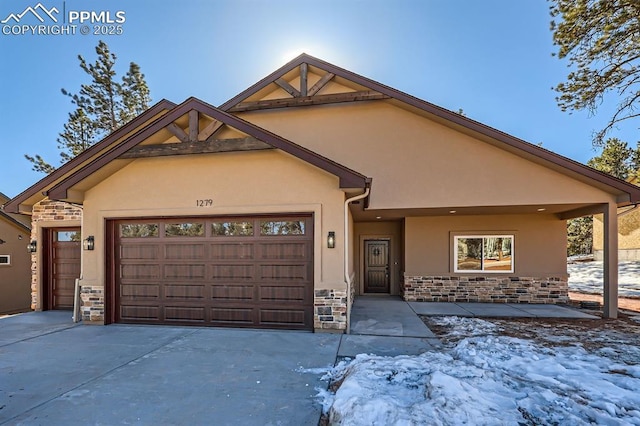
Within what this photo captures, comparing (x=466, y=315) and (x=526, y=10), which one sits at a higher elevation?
(x=526, y=10)

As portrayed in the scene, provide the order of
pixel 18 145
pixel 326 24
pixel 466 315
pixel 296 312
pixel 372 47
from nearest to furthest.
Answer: pixel 296 312, pixel 466 315, pixel 326 24, pixel 372 47, pixel 18 145

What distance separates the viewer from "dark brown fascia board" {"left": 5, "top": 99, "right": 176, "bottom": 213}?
7.77 m

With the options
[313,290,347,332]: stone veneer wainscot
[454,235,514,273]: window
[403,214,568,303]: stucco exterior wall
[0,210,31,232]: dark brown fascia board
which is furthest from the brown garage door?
[0,210,31,232]: dark brown fascia board

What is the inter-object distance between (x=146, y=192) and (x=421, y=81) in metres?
12.9

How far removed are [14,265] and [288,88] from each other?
13.6 m

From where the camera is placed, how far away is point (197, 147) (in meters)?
6.62

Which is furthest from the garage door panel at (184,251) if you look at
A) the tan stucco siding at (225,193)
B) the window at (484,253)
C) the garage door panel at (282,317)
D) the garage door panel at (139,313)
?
the window at (484,253)

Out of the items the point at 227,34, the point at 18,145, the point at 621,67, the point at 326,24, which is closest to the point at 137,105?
the point at 18,145

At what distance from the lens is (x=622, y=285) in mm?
14688

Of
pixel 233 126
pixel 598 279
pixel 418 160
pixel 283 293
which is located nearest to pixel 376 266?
pixel 418 160

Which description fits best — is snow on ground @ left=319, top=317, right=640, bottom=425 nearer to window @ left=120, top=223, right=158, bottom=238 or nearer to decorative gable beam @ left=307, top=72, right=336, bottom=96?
window @ left=120, top=223, right=158, bottom=238

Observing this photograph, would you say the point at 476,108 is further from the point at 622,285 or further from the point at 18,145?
the point at 18,145

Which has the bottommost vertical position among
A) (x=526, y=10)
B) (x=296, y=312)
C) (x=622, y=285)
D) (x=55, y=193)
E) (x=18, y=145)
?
(x=622, y=285)

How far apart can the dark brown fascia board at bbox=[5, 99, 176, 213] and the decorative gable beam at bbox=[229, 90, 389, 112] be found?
2.14m
